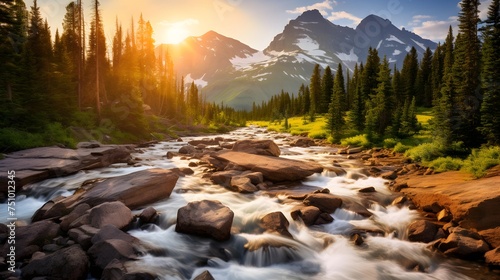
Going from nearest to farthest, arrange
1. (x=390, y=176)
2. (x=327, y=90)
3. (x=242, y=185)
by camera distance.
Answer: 1. (x=242, y=185)
2. (x=390, y=176)
3. (x=327, y=90)

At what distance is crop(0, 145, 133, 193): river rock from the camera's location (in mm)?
14328

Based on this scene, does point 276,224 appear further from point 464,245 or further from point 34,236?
point 34,236

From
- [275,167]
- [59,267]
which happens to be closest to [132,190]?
[59,267]

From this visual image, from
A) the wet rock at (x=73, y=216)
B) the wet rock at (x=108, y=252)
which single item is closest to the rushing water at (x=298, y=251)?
the wet rock at (x=108, y=252)

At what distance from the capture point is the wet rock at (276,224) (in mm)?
9266

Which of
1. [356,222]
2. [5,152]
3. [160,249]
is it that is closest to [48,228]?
[160,249]

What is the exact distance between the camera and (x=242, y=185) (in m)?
13.8

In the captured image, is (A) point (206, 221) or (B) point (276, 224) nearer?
(A) point (206, 221)

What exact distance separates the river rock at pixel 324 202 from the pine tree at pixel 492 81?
528 inches

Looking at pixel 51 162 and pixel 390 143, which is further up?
pixel 390 143

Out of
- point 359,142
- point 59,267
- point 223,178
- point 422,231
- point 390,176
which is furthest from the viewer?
point 359,142

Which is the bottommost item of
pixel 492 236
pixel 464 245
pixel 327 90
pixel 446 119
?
pixel 464 245

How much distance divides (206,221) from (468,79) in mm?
23300

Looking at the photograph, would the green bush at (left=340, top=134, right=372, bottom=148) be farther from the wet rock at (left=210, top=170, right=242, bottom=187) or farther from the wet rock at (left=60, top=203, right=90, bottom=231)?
the wet rock at (left=60, top=203, right=90, bottom=231)
